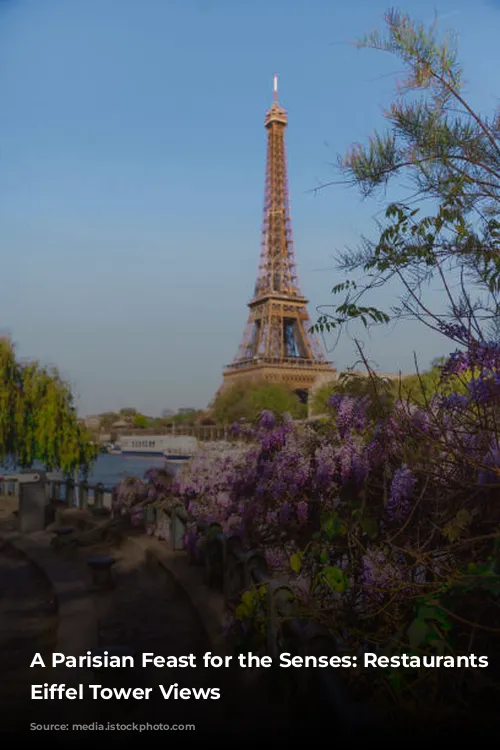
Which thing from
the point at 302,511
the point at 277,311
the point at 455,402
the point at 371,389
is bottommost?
the point at 302,511

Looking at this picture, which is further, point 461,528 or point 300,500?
point 300,500

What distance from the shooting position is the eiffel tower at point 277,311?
80.2 m

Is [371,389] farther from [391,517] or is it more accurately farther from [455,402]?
[391,517]

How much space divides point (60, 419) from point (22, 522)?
10.0 metres

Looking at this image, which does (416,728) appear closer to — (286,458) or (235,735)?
(235,735)

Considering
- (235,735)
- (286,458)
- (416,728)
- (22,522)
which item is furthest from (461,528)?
(22,522)

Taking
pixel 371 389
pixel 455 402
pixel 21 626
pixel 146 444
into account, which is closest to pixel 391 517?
pixel 455 402

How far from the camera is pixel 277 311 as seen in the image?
267 feet

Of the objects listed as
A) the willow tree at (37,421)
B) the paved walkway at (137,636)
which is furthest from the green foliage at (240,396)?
the paved walkway at (137,636)

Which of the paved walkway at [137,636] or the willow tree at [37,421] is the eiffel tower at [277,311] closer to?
the willow tree at [37,421]

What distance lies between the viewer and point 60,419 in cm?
2197

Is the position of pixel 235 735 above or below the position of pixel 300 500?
below

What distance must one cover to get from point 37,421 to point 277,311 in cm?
6094

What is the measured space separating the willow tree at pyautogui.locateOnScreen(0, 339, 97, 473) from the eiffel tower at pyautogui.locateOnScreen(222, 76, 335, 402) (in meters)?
56.0
